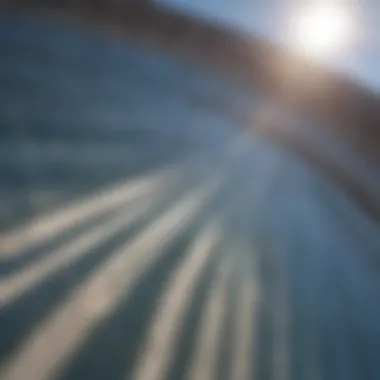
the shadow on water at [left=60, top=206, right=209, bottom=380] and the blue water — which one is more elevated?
the blue water

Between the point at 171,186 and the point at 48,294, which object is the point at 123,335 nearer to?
the point at 48,294

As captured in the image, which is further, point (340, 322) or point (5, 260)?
point (340, 322)

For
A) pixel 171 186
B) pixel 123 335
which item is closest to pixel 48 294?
pixel 123 335

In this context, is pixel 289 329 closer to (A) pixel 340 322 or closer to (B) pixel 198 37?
(A) pixel 340 322

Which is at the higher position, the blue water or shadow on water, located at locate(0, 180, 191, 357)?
the blue water

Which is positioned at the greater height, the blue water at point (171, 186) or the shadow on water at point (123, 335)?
the blue water at point (171, 186)

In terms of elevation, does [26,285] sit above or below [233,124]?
below

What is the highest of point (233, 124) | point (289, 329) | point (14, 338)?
point (233, 124)

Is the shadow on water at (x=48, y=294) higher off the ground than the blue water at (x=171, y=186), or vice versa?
the blue water at (x=171, y=186)

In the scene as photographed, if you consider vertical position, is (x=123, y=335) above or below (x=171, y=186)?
below

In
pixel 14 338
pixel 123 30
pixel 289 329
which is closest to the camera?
pixel 14 338

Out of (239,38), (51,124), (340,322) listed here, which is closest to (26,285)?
(51,124)

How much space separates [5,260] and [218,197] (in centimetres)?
20

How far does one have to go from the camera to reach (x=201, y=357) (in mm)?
364
